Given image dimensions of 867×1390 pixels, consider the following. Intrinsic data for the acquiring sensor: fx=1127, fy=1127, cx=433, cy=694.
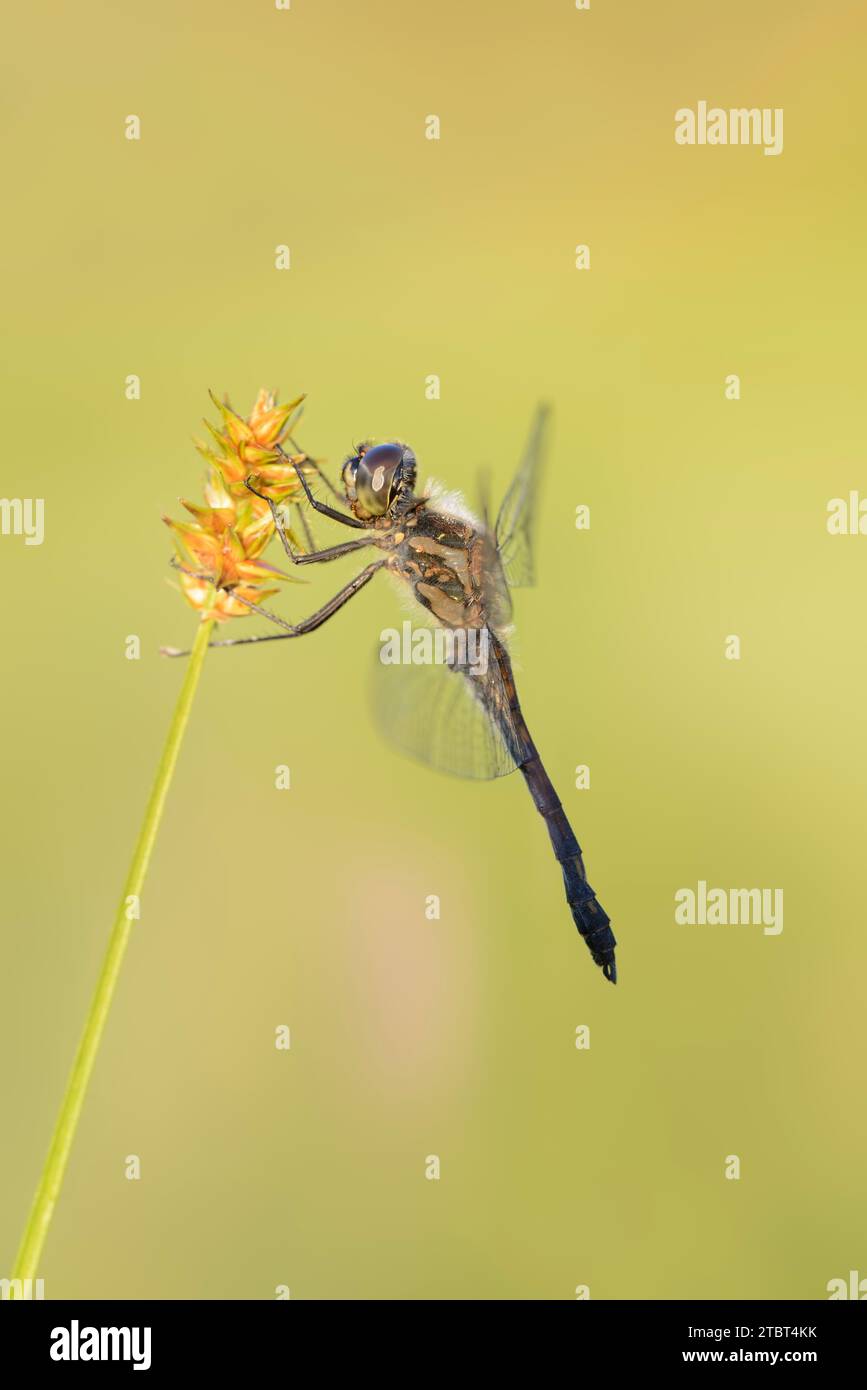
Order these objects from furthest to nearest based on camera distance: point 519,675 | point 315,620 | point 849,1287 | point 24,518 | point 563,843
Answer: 1. point 24,518
2. point 519,675
3. point 849,1287
4. point 563,843
5. point 315,620

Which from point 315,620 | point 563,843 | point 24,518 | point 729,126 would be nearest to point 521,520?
point 315,620

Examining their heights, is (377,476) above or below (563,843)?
above

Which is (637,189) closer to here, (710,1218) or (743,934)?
(743,934)

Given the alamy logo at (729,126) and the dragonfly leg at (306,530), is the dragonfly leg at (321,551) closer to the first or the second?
the dragonfly leg at (306,530)

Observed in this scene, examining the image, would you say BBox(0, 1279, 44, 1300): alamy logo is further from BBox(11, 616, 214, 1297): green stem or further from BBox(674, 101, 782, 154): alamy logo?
BBox(674, 101, 782, 154): alamy logo

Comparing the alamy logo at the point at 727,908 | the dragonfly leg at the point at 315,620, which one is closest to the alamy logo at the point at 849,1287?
the alamy logo at the point at 727,908

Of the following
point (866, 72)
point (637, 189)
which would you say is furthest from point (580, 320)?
point (866, 72)

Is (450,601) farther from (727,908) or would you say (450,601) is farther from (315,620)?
(727,908)
